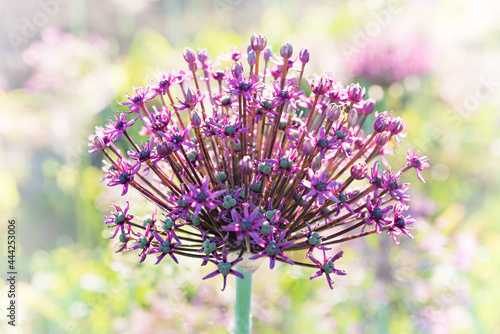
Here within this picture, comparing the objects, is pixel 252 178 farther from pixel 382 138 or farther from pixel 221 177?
pixel 382 138

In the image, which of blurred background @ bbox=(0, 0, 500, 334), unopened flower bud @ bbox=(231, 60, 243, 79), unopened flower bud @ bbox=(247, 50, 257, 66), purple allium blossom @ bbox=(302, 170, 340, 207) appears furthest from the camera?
blurred background @ bbox=(0, 0, 500, 334)

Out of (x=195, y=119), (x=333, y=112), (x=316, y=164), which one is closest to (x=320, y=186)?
(x=316, y=164)

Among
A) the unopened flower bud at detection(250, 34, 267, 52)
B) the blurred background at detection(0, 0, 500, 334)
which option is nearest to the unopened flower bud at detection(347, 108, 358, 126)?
the unopened flower bud at detection(250, 34, 267, 52)

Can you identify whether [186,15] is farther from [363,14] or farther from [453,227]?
[453,227]

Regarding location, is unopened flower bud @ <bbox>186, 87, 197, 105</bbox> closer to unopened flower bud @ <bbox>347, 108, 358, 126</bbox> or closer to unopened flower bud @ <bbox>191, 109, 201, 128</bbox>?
unopened flower bud @ <bbox>191, 109, 201, 128</bbox>

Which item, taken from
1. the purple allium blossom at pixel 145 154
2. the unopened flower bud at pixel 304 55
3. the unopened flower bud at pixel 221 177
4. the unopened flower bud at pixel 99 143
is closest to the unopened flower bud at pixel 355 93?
the unopened flower bud at pixel 304 55

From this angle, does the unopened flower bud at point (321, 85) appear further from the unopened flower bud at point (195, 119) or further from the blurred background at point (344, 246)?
the blurred background at point (344, 246)

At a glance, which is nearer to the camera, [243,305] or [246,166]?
[246,166]
